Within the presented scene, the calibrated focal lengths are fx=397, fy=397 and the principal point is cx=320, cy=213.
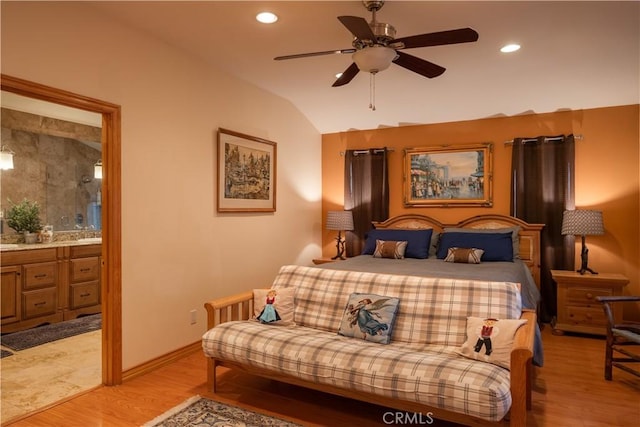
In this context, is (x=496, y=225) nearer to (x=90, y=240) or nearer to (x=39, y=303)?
(x=90, y=240)

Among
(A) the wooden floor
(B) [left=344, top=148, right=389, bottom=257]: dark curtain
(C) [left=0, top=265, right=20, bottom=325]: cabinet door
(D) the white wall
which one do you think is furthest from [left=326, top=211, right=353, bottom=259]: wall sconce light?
(C) [left=0, top=265, right=20, bottom=325]: cabinet door

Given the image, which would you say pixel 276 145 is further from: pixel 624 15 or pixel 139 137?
pixel 624 15

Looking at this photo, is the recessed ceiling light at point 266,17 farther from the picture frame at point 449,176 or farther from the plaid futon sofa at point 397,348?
the picture frame at point 449,176

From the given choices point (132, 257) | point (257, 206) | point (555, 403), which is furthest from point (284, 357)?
point (257, 206)

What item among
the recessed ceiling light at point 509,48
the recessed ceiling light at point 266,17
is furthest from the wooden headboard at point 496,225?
the recessed ceiling light at point 266,17

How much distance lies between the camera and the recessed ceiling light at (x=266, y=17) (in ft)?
8.96

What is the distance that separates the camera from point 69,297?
4.54 metres

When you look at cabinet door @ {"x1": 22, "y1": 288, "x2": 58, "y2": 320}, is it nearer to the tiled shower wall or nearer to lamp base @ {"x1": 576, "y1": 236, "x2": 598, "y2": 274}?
the tiled shower wall

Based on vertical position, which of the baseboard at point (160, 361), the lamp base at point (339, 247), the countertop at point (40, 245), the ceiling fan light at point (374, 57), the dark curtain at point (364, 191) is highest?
the ceiling fan light at point (374, 57)

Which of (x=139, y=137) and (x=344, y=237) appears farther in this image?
(x=344, y=237)

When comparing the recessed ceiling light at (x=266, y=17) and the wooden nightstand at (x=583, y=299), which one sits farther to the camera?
the wooden nightstand at (x=583, y=299)

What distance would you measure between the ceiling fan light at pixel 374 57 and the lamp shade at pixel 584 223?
9.25 ft

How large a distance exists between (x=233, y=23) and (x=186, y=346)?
2.68m

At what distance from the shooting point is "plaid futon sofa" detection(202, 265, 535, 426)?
195 cm
